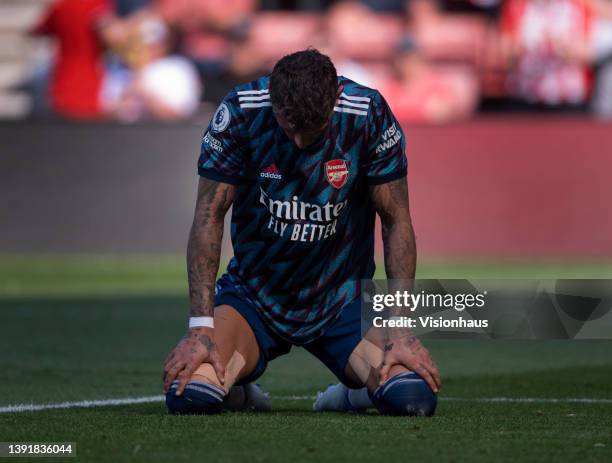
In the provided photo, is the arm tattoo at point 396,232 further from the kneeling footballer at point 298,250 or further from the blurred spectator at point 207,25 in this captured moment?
the blurred spectator at point 207,25

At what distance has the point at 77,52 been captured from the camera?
18000mm

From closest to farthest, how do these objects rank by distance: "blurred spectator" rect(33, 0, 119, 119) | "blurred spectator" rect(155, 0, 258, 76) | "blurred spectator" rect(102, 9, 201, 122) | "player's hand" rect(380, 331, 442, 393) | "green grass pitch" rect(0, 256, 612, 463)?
1. "green grass pitch" rect(0, 256, 612, 463)
2. "player's hand" rect(380, 331, 442, 393)
3. "blurred spectator" rect(33, 0, 119, 119)
4. "blurred spectator" rect(102, 9, 201, 122)
5. "blurred spectator" rect(155, 0, 258, 76)

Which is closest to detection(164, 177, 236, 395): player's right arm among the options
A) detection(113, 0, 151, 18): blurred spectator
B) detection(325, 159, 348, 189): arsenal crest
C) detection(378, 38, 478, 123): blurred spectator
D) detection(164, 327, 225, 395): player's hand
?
detection(164, 327, 225, 395): player's hand

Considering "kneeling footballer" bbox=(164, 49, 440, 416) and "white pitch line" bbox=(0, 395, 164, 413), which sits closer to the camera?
"kneeling footballer" bbox=(164, 49, 440, 416)

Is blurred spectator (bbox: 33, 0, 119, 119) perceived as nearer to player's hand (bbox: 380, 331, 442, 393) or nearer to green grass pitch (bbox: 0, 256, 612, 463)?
green grass pitch (bbox: 0, 256, 612, 463)

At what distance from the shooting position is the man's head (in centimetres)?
529

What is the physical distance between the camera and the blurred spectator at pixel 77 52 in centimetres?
1778

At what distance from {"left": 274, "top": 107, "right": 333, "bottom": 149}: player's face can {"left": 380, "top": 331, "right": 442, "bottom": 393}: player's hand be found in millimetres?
819

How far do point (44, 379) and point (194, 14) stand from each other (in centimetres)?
1260

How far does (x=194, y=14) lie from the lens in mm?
19109

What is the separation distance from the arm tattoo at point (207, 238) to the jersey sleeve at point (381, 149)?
559 mm

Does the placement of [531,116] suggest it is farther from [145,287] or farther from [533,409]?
[533,409]
